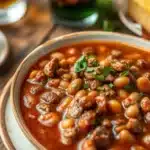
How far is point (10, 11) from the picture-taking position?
2703 millimetres

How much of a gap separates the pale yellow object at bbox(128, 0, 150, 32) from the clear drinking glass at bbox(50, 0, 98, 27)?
0.20m

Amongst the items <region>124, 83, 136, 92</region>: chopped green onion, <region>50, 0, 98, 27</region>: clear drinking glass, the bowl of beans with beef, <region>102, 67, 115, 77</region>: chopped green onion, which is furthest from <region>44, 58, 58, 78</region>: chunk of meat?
<region>50, 0, 98, 27</region>: clear drinking glass

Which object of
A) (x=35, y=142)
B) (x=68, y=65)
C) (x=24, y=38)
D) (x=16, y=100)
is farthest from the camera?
(x=24, y=38)

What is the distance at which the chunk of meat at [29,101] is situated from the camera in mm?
1912

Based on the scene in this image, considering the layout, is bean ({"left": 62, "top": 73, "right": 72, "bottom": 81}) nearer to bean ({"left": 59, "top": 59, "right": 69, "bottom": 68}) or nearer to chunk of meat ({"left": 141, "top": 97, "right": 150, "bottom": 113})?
bean ({"left": 59, "top": 59, "right": 69, "bottom": 68})

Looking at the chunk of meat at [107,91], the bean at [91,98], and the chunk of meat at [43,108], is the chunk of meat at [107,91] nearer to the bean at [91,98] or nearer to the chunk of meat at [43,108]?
the bean at [91,98]

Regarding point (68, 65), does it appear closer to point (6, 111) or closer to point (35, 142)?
point (6, 111)

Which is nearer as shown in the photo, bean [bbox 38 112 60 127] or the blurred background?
bean [bbox 38 112 60 127]

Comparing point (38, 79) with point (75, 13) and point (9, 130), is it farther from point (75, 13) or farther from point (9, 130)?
point (75, 13)

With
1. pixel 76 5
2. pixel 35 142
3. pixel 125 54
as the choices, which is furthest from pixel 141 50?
pixel 35 142

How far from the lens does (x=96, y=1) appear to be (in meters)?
2.70

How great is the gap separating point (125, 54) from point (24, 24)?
0.74m

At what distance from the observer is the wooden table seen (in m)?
2.42

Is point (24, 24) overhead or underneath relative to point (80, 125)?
underneath
